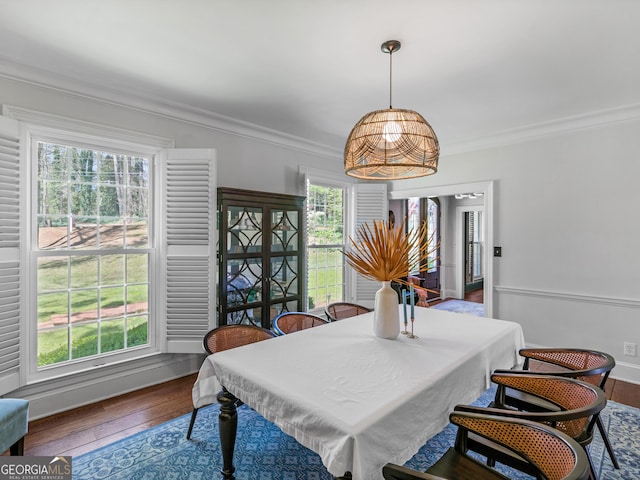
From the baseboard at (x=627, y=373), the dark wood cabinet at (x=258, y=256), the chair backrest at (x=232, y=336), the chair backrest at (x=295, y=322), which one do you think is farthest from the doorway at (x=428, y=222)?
the chair backrest at (x=232, y=336)

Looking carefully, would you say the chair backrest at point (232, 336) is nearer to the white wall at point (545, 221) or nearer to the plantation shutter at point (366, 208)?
the white wall at point (545, 221)

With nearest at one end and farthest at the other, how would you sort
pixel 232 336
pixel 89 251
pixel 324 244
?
1. pixel 232 336
2. pixel 89 251
3. pixel 324 244

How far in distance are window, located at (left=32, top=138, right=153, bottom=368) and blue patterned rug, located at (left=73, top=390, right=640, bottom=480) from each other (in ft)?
3.27

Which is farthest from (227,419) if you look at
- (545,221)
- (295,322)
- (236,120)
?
(545,221)

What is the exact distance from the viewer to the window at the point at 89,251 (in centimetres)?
261

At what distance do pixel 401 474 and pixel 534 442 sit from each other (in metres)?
0.54

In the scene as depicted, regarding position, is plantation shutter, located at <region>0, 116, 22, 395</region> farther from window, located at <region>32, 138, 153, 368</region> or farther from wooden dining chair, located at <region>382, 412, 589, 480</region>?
wooden dining chair, located at <region>382, 412, 589, 480</region>

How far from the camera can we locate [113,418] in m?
2.55

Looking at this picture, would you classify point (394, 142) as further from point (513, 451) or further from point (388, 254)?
point (513, 451)

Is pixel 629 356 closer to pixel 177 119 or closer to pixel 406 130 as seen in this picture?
pixel 406 130

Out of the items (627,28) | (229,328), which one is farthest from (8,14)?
(627,28)

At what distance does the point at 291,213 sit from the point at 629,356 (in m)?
3.59

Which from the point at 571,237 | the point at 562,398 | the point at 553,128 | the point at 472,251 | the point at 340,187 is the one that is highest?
the point at 553,128

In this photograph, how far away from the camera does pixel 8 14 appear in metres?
1.86
